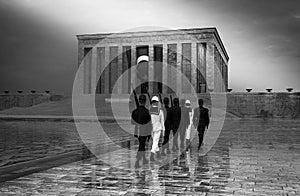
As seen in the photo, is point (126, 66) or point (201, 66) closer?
point (201, 66)

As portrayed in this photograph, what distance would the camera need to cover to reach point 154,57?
50656 mm

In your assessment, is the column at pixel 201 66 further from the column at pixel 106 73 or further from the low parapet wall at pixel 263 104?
the column at pixel 106 73

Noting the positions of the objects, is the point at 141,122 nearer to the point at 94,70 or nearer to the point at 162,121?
the point at 162,121

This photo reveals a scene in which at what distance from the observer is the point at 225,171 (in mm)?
7625

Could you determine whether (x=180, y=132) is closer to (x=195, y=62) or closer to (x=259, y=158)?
(x=259, y=158)

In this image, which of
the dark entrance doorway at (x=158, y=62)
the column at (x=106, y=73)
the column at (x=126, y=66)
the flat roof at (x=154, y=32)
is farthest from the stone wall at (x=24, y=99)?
the dark entrance doorway at (x=158, y=62)

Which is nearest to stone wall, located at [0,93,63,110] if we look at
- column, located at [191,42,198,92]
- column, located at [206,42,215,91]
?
column, located at [191,42,198,92]

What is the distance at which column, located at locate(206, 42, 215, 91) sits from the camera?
157 feet

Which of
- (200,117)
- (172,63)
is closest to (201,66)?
(172,63)

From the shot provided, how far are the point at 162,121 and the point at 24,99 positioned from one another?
4533 cm

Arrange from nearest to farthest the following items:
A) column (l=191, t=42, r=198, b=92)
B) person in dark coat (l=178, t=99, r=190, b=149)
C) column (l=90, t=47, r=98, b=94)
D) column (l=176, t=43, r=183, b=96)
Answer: person in dark coat (l=178, t=99, r=190, b=149) → column (l=191, t=42, r=198, b=92) → column (l=176, t=43, r=183, b=96) → column (l=90, t=47, r=98, b=94)

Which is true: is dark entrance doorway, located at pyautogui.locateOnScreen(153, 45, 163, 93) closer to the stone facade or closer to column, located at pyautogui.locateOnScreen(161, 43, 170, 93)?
the stone facade

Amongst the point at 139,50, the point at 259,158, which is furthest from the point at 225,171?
the point at 139,50

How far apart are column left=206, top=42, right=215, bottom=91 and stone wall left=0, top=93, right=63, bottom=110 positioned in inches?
807
